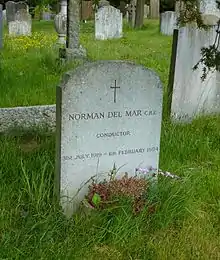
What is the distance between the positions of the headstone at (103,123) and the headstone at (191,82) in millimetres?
2100

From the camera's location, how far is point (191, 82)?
559 centimetres

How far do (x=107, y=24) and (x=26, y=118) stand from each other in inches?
457

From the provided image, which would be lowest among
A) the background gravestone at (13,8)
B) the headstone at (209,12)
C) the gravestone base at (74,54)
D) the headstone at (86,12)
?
the headstone at (86,12)

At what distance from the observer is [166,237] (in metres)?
3.01

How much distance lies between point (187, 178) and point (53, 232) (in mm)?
1137

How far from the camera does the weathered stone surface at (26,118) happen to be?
4.98 meters

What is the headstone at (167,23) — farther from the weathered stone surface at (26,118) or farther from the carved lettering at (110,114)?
the carved lettering at (110,114)

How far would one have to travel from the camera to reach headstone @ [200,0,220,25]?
550cm

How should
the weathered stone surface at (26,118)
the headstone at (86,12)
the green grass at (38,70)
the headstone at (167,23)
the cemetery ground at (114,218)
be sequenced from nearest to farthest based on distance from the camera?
the cemetery ground at (114,218) → the weathered stone surface at (26,118) → the green grass at (38,70) → the headstone at (167,23) → the headstone at (86,12)

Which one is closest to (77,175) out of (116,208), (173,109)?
(116,208)

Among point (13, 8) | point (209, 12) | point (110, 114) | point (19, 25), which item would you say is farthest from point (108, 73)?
point (13, 8)

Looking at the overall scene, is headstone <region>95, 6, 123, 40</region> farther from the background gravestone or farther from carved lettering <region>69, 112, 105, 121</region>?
carved lettering <region>69, 112, 105, 121</region>

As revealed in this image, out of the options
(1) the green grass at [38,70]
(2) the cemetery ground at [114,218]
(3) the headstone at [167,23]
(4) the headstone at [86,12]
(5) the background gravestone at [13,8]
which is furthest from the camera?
(4) the headstone at [86,12]

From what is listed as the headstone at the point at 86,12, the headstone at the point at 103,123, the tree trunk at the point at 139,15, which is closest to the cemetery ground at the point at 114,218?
the headstone at the point at 103,123
